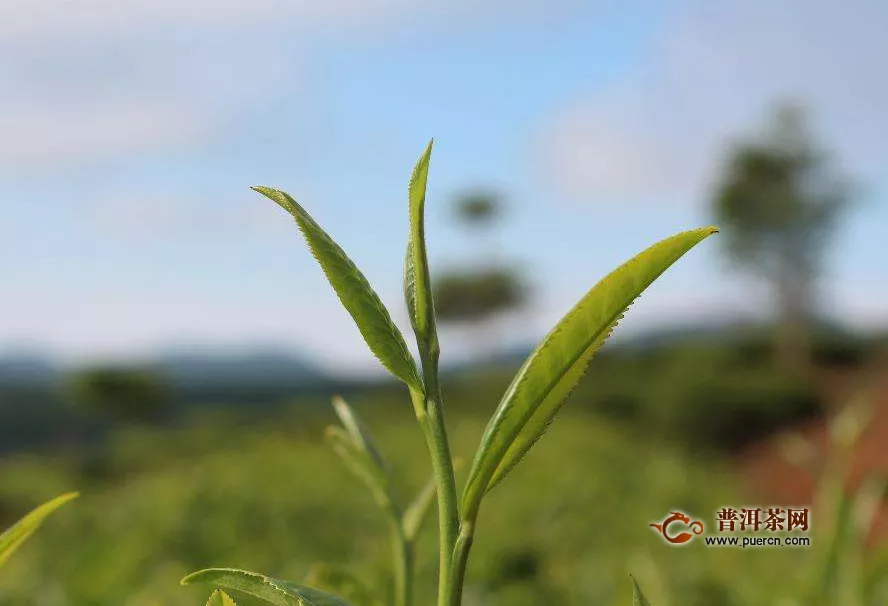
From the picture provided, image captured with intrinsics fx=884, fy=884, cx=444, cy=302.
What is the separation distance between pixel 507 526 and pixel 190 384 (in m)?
17.4

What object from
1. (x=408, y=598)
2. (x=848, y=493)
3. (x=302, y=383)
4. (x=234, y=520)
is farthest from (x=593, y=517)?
(x=302, y=383)

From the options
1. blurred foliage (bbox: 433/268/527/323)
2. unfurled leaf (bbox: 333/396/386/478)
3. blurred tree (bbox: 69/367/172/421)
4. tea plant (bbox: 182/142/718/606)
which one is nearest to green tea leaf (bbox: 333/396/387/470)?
unfurled leaf (bbox: 333/396/386/478)

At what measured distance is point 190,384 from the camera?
19.4 metres

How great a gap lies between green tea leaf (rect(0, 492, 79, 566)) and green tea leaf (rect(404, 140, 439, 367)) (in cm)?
17

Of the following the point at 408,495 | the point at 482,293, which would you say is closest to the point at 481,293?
the point at 482,293

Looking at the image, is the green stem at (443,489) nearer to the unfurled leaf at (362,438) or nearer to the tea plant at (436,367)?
the tea plant at (436,367)

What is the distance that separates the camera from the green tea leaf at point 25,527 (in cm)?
37

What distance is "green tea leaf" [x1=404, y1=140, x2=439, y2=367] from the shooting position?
306 millimetres

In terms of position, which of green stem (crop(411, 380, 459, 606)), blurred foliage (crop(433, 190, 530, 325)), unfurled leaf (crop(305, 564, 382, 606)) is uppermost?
green stem (crop(411, 380, 459, 606))

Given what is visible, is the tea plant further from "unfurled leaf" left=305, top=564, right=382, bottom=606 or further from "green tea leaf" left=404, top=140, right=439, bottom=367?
"unfurled leaf" left=305, top=564, right=382, bottom=606

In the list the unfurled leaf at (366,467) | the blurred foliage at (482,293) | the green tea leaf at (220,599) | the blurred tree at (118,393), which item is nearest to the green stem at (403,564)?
the unfurled leaf at (366,467)

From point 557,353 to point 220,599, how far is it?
6.1 inches

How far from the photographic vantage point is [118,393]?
1485 centimetres
